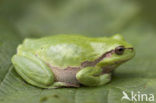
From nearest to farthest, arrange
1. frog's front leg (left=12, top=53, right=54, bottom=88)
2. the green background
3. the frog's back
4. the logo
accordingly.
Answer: the logo
frog's front leg (left=12, top=53, right=54, bottom=88)
the frog's back
the green background

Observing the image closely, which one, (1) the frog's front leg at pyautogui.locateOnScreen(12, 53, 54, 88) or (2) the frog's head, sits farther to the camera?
(2) the frog's head

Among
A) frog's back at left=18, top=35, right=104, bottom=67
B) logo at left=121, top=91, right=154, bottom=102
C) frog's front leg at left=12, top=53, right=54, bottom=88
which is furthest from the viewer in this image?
frog's back at left=18, top=35, right=104, bottom=67

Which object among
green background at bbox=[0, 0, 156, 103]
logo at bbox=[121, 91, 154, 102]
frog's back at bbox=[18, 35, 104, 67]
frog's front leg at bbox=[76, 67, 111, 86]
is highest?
green background at bbox=[0, 0, 156, 103]

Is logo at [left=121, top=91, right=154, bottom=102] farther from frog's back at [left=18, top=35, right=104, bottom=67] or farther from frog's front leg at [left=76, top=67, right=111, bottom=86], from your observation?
frog's back at [left=18, top=35, right=104, bottom=67]

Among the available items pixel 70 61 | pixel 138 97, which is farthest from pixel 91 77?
pixel 138 97

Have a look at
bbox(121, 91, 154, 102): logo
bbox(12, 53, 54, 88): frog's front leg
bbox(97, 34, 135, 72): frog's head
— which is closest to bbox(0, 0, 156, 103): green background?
bbox(97, 34, 135, 72): frog's head

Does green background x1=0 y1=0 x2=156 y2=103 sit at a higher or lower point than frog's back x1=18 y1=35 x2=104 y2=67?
higher

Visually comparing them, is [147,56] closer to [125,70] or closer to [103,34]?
[125,70]

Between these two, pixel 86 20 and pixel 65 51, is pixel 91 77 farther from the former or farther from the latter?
pixel 86 20
